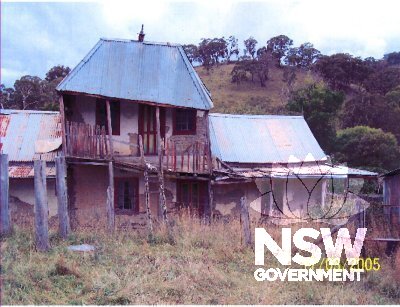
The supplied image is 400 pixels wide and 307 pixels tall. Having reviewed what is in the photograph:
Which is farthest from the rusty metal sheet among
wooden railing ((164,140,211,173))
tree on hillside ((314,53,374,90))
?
tree on hillside ((314,53,374,90))

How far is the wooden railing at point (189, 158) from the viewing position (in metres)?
15.2

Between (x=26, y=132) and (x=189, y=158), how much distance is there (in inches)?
238

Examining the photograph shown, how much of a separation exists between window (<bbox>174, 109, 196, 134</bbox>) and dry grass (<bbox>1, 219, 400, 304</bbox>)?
6.66m

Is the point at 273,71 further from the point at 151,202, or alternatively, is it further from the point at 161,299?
the point at 161,299

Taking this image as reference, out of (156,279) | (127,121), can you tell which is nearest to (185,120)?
(127,121)

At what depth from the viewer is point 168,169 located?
49.2 feet

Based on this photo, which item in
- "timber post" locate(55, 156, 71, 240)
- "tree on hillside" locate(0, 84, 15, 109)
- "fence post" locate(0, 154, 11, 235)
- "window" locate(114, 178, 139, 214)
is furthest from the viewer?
"tree on hillside" locate(0, 84, 15, 109)

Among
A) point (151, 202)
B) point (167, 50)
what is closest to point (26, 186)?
point (151, 202)

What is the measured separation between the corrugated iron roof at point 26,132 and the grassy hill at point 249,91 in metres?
21.8

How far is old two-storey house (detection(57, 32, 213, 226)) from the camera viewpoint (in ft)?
51.0

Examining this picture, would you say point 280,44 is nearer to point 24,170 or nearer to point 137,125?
point 137,125

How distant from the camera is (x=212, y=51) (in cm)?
5819

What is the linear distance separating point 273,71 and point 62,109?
4149 centimetres

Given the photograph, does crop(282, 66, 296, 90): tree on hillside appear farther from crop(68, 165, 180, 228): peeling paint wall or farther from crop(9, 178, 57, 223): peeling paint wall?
crop(9, 178, 57, 223): peeling paint wall
